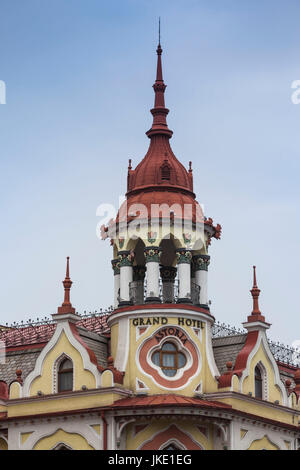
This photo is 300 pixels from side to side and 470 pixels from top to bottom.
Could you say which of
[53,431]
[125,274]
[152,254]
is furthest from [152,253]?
[53,431]

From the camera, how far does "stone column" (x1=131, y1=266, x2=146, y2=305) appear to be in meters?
62.8

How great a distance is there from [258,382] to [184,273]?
6156mm

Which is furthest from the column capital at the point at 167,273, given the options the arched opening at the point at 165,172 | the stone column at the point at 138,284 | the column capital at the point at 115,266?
the arched opening at the point at 165,172

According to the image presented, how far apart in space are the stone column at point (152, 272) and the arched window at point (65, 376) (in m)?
4.59

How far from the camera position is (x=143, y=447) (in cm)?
5788

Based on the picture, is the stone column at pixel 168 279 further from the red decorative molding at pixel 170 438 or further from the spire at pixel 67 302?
the red decorative molding at pixel 170 438

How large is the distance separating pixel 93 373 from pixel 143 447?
12.8ft

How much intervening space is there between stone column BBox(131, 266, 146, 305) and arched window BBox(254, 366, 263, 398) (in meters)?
6.25

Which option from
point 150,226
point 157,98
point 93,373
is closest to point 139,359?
point 93,373

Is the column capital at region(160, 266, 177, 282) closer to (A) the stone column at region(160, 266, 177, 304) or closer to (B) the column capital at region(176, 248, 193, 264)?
(A) the stone column at region(160, 266, 177, 304)

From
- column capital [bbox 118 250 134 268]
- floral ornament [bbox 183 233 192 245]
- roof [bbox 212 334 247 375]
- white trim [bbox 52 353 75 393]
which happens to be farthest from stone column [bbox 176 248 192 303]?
white trim [bbox 52 353 75 393]

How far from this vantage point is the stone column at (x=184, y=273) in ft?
201

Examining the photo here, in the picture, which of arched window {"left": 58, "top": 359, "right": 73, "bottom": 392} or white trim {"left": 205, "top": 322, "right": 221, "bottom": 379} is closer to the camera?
arched window {"left": 58, "top": 359, "right": 73, "bottom": 392}

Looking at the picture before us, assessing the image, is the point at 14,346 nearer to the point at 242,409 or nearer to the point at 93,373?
the point at 93,373
